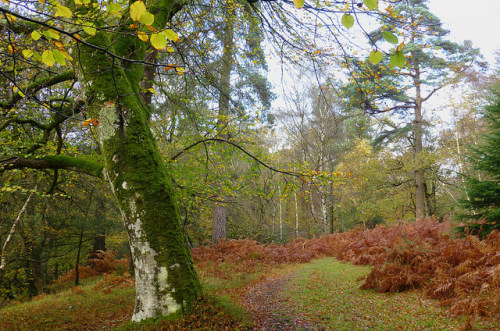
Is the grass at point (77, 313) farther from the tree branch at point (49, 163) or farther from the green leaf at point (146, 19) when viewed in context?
the green leaf at point (146, 19)

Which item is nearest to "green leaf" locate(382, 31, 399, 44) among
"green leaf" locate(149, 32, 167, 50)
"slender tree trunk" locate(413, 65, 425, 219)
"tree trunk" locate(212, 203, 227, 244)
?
"green leaf" locate(149, 32, 167, 50)

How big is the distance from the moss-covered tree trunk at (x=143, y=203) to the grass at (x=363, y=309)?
214 centimetres

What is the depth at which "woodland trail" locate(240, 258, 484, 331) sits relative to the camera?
3650 millimetres

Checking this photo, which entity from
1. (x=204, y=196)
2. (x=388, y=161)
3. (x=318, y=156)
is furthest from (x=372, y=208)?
(x=204, y=196)

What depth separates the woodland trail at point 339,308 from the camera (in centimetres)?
365

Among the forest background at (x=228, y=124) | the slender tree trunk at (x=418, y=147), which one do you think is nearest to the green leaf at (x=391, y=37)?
the forest background at (x=228, y=124)

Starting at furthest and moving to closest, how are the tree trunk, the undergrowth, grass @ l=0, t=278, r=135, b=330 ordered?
the tree trunk → grass @ l=0, t=278, r=135, b=330 → the undergrowth

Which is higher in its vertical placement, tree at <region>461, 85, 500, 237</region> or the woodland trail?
tree at <region>461, 85, 500, 237</region>

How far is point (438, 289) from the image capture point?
160 inches

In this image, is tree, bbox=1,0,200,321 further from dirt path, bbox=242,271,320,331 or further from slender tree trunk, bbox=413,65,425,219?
slender tree trunk, bbox=413,65,425,219

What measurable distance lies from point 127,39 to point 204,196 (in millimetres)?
3938

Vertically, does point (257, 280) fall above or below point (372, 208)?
below

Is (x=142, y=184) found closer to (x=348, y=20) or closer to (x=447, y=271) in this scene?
(x=348, y=20)

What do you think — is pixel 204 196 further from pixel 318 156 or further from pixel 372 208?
pixel 372 208
